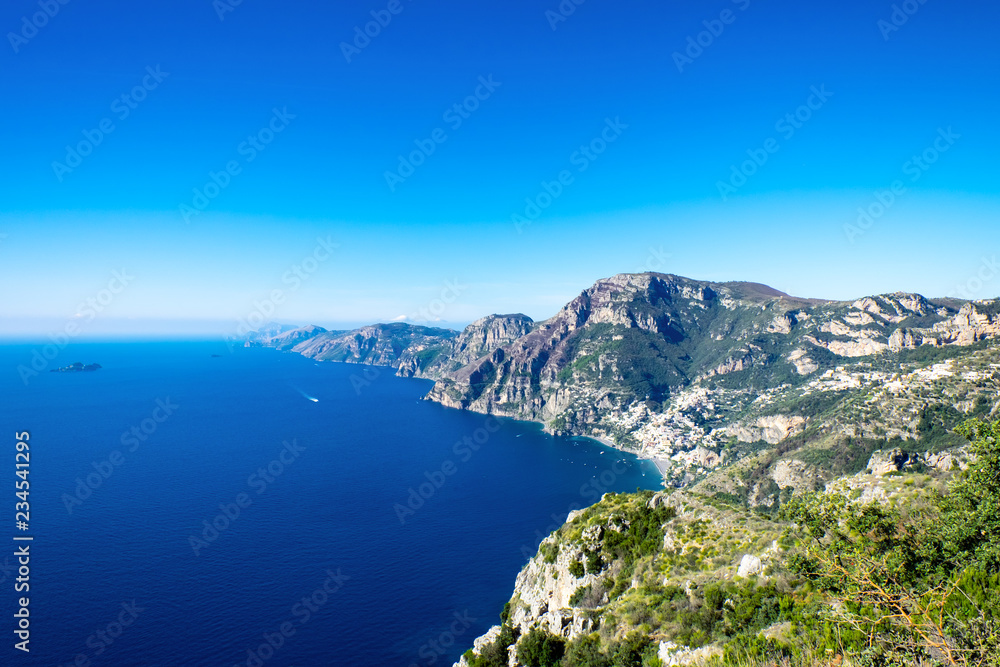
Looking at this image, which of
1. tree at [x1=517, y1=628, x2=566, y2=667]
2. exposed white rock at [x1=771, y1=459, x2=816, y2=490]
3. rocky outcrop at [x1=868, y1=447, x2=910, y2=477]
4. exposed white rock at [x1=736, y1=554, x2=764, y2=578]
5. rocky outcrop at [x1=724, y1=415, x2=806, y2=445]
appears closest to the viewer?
exposed white rock at [x1=736, y1=554, x2=764, y2=578]

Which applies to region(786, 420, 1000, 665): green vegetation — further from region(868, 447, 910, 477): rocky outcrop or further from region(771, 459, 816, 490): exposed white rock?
region(771, 459, 816, 490): exposed white rock

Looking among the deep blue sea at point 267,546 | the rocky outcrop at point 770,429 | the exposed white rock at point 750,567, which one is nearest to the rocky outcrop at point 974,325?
the rocky outcrop at point 770,429

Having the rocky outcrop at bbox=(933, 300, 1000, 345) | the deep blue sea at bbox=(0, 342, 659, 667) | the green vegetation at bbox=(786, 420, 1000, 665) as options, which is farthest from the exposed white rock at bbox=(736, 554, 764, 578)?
the rocky outcrop at bbox=(933, 300, 1000, 345)

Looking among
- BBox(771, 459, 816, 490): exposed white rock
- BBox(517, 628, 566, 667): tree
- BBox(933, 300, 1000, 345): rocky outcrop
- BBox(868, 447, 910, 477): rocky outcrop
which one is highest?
BBox(933, 300, 1000, 345): rocky outcrop

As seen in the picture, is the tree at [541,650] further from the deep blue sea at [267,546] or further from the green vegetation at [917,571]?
the deep blue sea at [267,546]

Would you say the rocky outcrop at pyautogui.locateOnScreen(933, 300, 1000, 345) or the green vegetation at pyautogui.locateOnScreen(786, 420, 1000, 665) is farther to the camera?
the rocky outcrop at pyautogui.locateOnScreen(933, 300, 1000, 345)

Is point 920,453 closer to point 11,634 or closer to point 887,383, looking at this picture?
point 887,383

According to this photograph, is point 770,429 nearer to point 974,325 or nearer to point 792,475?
point 792,475

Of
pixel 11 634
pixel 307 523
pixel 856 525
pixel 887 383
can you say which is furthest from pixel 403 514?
pixel 887 383
